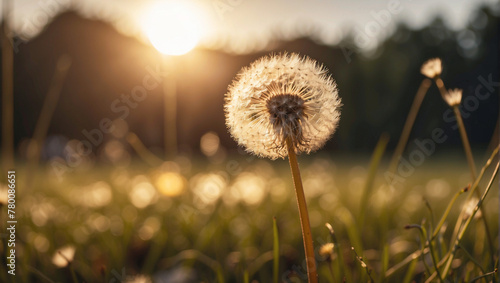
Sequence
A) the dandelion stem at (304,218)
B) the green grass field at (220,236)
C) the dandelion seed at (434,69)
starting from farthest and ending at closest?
1. the green grass field at (220,236)
2. the dandelion seed at (434,69)
3. the dandelion stem at (304,218)

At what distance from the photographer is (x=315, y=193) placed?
4172mm

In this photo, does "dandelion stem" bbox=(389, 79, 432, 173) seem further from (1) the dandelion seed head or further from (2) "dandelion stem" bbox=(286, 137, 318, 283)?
(2) "dandelion stem" bbox=(286, 137, 318, 283)

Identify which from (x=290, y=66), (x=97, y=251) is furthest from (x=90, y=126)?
(x=290, y=66)

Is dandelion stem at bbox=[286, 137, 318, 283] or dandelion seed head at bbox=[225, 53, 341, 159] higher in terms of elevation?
dandelion seed head at bbox=[225, 53, 341, 159]

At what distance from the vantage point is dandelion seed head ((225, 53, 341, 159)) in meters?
1.42

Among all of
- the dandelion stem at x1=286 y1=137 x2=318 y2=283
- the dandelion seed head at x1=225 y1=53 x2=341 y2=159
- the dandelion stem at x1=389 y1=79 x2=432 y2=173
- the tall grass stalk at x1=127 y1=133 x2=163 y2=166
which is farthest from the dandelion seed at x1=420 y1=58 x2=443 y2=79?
the tall grass stalk at x1=127 y1=133 x2=163 y2=166

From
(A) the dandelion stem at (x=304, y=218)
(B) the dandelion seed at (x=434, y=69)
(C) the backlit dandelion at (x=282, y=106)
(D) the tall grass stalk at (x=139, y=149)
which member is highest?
(D) the tall grass stalk at (x=139, y=149)

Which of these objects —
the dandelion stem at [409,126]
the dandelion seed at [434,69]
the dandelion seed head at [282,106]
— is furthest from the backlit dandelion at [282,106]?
the dandelion stem at [409,126]

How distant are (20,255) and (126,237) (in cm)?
54

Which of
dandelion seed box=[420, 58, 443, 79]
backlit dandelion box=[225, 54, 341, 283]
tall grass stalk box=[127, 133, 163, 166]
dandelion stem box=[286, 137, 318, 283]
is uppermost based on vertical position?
tall grass stalk box=[127, 133, 163, 166]

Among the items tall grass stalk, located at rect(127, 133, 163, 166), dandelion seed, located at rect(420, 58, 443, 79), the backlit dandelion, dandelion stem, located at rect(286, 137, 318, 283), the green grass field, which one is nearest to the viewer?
dandelion stem, located at rect(286, 137, 318, 283)

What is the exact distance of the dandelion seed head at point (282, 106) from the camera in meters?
1.42

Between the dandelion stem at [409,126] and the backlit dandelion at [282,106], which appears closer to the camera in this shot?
the backlit dandelion at [282,106]

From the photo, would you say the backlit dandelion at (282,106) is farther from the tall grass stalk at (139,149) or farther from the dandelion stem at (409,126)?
the tall grass stalk at (139,149)
